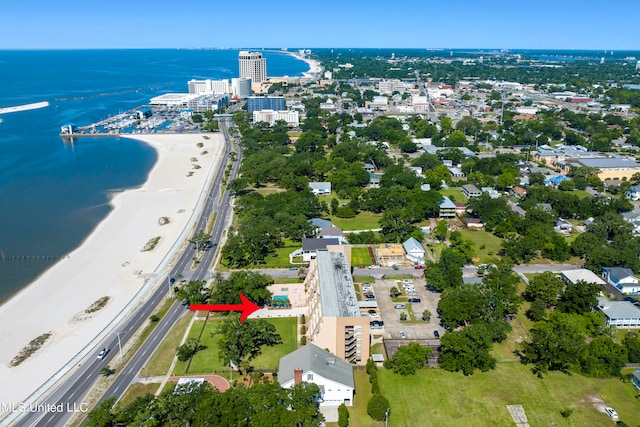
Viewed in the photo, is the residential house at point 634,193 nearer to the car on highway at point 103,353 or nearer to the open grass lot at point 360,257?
the open grass lot at point 360,257

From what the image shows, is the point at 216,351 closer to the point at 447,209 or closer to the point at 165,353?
the point at 165,353

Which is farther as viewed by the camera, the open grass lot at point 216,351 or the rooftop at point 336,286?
the rooftop at point 336,286

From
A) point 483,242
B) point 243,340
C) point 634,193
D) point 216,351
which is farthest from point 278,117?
point 243,340

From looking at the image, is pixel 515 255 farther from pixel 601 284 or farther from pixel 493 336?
pixel 493 336

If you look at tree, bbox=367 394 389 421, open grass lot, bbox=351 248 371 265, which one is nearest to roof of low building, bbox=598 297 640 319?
open grass lot, bbox=351 248 371 265

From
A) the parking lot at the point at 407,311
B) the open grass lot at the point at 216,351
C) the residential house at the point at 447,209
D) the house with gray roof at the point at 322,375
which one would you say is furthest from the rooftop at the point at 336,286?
the residential house at the point at 447,209
